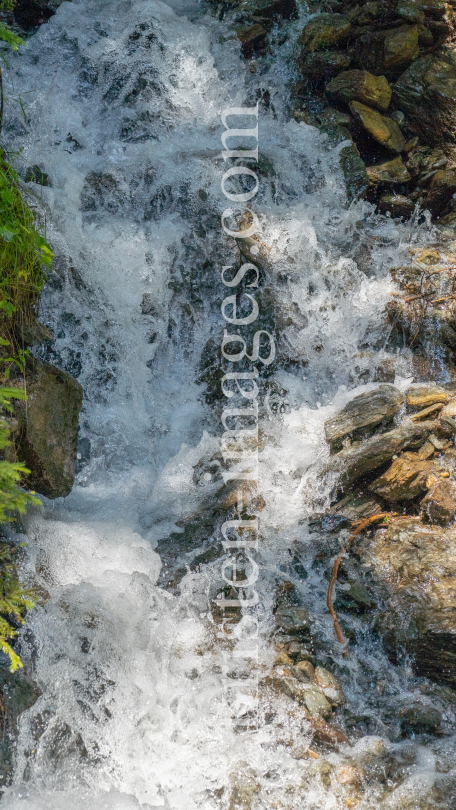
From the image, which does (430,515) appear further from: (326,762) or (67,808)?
(67,808)

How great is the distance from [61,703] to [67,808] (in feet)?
1.58

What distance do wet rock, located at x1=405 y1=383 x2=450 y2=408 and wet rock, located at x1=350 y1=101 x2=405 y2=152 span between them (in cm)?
364

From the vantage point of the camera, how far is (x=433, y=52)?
8.19 m

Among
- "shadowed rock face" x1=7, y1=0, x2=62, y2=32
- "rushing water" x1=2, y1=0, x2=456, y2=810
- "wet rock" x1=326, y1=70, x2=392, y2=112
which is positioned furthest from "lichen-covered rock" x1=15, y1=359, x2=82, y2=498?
"wet rock" x1=326, y1=70, x2=392, y2=112

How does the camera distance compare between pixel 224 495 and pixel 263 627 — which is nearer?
pixel 263 627

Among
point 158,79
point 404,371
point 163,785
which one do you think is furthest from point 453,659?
point 158,79

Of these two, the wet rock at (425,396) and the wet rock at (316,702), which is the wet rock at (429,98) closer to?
the wet rock at (425,396)

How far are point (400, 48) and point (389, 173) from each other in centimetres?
194

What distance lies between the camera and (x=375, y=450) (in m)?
4.85

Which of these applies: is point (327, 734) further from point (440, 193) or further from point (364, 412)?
point (440, 193)

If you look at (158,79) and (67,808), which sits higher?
(158,79)

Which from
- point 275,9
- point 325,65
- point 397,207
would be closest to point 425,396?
point 397,207

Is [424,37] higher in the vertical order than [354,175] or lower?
higher

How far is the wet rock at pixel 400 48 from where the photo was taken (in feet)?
25.9
